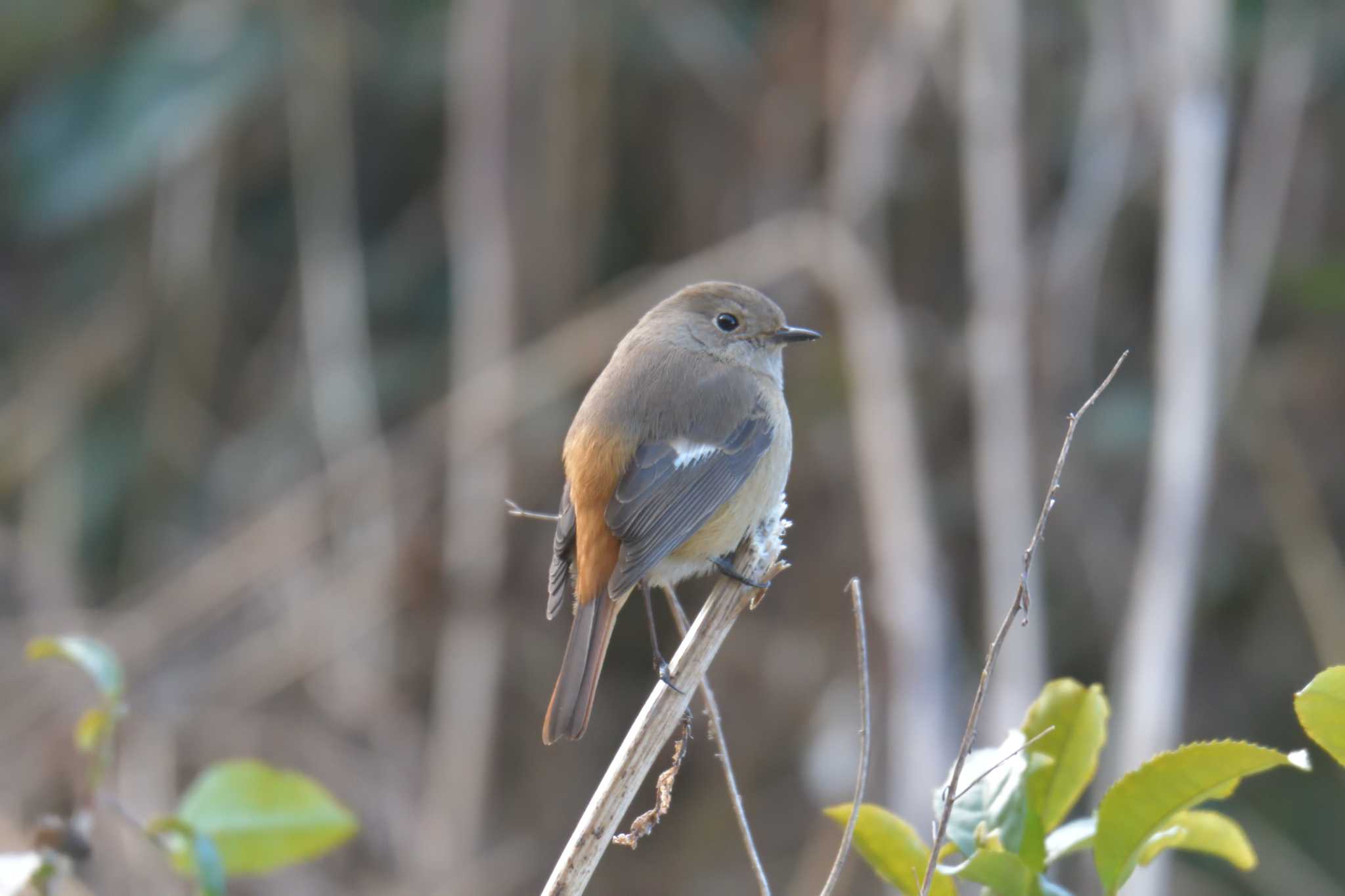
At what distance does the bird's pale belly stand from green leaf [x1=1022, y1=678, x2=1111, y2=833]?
4.42 feet

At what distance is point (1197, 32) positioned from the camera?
367 cm

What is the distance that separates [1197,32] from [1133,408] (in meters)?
1.63

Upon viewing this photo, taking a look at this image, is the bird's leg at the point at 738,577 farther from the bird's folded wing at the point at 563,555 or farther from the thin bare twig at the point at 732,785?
the bird's folded wing at the point at 563,555

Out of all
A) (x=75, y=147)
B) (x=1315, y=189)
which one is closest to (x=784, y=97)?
(x=1315, y=189)

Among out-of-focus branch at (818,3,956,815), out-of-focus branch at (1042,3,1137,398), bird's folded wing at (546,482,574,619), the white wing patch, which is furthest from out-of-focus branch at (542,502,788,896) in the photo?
out-of-focus branch at (1042,3,1137,398)

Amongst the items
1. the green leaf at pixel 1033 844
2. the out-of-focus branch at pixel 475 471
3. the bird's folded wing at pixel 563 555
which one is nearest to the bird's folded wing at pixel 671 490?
the bird's folded wing at pixel 563 555

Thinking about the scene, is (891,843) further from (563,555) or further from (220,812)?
(563,555)

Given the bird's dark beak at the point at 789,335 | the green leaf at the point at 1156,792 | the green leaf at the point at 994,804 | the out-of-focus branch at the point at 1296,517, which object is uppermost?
the bird's dark beak at the point at 789,335

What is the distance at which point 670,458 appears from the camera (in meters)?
2.93

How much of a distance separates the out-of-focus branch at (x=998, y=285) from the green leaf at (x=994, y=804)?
1.98 metres

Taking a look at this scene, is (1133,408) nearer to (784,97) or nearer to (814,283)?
(814,283)

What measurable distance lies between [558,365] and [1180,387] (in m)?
2.06

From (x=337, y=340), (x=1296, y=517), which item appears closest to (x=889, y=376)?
(x=1296, y=517)

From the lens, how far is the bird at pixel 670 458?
2660mm
